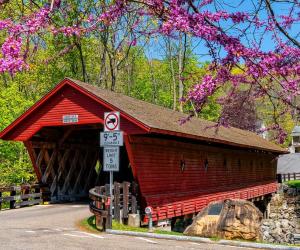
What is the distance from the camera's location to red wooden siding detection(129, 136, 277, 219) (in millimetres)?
16641

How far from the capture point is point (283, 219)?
36.2m

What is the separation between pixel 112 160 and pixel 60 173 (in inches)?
392

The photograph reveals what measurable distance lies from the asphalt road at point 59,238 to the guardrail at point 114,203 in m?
0.65

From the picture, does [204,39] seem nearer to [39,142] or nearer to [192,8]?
[192,8]

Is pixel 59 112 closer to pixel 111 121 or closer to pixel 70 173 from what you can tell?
pixel 70 173

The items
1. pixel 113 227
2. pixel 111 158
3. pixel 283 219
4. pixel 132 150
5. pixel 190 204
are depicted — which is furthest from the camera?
pixel 283 219

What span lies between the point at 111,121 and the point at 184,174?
8.26 m

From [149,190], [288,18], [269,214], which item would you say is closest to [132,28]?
[288,18]

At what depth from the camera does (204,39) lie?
6090 mm

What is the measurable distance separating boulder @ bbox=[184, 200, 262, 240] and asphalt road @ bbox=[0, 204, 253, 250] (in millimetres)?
1425

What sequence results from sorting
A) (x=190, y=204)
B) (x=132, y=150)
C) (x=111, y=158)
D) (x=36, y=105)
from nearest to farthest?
(x=111, y=158) → (x=132, y=150) → (x=36, y=105) → (x=190, y=204)

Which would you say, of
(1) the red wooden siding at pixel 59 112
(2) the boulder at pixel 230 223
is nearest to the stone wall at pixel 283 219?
(1) the red wooden siding at pixel 59 112

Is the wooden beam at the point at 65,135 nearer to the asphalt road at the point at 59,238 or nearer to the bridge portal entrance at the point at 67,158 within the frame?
the bridge portal entrance at the point at 67,158

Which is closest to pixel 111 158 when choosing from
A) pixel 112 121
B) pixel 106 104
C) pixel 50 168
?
pixel 112 121
